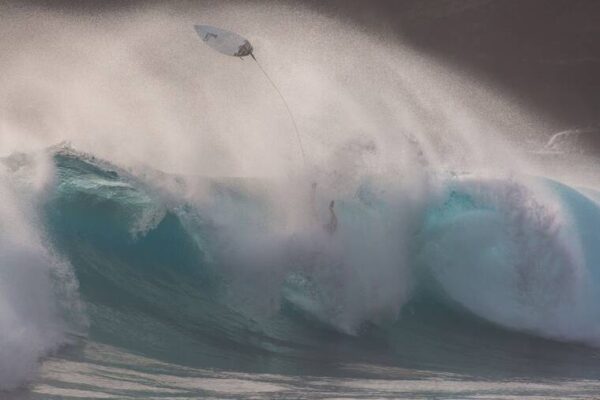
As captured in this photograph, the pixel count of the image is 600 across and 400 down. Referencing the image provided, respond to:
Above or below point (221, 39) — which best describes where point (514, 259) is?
below

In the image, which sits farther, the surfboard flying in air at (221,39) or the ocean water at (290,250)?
the surfboard flying in air at (221,39)

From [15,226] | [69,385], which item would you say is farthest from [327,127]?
[69,385]

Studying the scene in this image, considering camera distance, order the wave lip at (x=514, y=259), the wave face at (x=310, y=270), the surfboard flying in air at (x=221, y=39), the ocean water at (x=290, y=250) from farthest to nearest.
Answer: the surfboard flying in air at (x=221, y=39) < the wave lip at (x=514, y=259) < the wave face at (x=310, y=270) < the ocean water at (x=290, y=250)

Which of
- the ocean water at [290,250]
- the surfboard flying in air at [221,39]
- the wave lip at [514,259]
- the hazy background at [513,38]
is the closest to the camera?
the ocean water at [290,250]

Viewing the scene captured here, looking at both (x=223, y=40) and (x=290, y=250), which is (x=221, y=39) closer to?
(x=223, y=40)

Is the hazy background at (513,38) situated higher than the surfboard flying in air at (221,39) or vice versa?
the hazy background at (513,38)

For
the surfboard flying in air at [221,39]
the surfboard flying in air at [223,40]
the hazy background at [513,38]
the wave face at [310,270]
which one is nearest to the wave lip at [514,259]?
the wave face at [310,270]

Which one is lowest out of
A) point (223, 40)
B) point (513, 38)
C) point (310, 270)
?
point (310, 270)

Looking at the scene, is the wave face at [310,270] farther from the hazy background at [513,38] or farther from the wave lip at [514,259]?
the hazy background at [513,38]

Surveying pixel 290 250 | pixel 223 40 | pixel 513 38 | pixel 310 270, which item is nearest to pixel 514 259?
pixel 310 270
